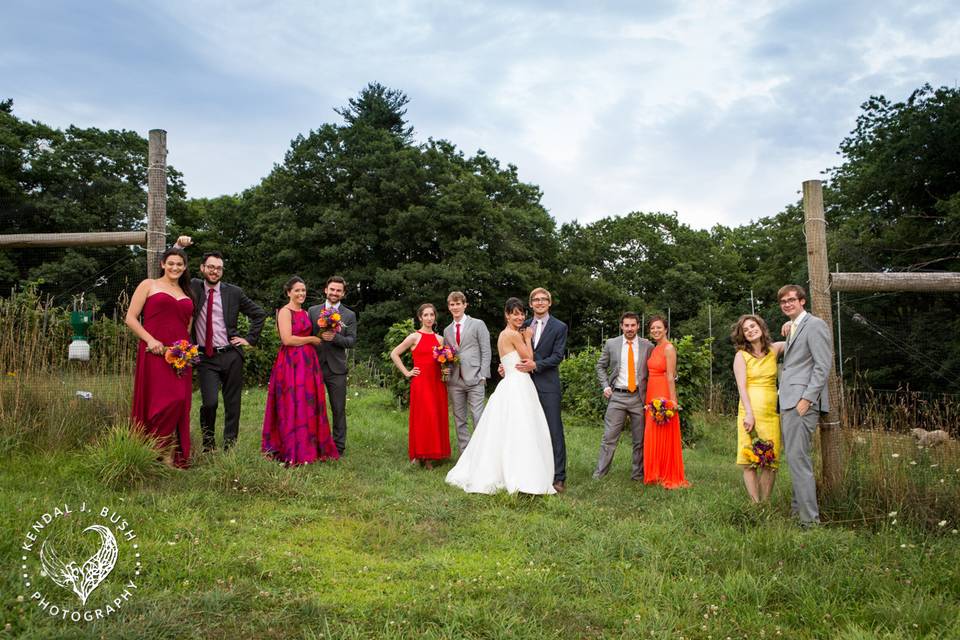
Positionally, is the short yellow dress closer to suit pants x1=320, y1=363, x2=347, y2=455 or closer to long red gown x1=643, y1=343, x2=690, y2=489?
long red gown x1=643, y1=343, x2=690, y2=489

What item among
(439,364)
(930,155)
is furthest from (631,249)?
(439,364)

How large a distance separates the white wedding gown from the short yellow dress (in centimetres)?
174

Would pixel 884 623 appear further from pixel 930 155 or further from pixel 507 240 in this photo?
pixel 507 240

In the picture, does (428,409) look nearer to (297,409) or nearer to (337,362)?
(337,362)

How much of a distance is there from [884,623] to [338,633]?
2.80 m

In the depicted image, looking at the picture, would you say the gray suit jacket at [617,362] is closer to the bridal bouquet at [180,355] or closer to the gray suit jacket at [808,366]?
the gray suit jacket at [808,366]

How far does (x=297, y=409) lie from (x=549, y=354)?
265 cm

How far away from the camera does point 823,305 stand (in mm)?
5586

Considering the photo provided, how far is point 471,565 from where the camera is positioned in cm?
416

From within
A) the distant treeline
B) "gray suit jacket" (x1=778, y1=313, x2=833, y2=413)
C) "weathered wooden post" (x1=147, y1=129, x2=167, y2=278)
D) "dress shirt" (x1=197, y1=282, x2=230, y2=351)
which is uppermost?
the distant treeline

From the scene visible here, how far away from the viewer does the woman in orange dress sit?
7027 mm

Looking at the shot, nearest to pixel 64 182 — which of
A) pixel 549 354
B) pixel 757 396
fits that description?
pixel 549 354

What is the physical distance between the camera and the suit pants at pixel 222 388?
646cm

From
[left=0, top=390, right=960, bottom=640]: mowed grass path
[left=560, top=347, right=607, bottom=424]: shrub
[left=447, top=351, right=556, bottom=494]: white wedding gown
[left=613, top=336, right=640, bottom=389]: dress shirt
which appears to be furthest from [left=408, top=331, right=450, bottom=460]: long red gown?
[left=560, top=347, right=607, bottom=424]: shrub
